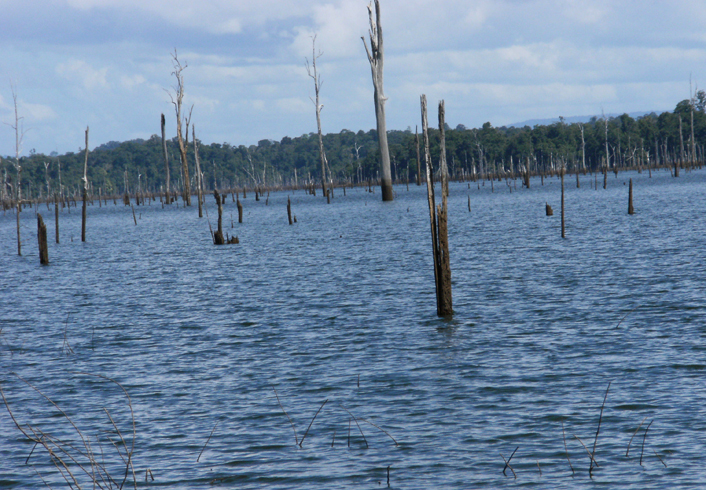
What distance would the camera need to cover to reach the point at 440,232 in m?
14.7

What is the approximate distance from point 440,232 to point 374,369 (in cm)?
384

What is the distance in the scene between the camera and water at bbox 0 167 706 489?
26.5 feet

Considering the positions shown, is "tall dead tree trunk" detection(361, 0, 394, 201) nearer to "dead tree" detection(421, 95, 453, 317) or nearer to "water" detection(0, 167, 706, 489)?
"water" detection(0, 167, 706, 489)

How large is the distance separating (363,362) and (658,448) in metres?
5.38

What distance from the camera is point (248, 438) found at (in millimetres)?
9047

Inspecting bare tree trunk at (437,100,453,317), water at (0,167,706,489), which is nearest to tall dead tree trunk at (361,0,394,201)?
water at (0,167,706,489)

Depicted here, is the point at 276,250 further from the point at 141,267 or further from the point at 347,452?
the point at 347,452

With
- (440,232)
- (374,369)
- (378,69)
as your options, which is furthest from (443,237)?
(378,69)

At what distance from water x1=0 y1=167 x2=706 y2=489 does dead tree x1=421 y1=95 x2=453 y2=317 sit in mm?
533

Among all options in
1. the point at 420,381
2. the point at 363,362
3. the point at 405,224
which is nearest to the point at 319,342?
the point at 363,362

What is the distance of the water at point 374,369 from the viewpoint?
8.08 meters

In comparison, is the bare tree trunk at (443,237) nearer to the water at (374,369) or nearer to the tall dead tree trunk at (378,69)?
the water at (374,369)

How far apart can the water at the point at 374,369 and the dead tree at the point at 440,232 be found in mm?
533

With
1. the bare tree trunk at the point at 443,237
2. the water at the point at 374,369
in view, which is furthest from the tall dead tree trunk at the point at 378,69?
the bare tree trunk at the point at 443,237
